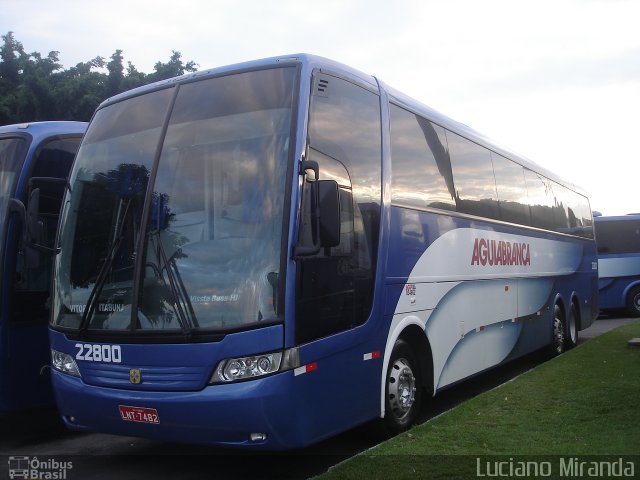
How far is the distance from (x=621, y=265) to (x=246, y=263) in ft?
67.7

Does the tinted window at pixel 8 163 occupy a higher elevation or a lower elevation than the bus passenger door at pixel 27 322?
higher

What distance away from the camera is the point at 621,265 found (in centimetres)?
2291

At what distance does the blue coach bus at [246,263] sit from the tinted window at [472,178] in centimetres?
148

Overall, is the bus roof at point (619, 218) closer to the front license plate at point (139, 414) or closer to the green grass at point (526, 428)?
the green grass at point (526, 428)

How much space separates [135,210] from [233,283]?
117 centimetres

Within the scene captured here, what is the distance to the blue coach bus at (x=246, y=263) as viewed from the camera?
511 centimetres

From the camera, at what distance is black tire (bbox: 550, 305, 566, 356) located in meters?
12.7

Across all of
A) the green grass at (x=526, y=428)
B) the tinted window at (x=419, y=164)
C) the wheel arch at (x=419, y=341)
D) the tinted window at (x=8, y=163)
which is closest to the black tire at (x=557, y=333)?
the green grass at (x=526, y=428)

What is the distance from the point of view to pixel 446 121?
9.08m

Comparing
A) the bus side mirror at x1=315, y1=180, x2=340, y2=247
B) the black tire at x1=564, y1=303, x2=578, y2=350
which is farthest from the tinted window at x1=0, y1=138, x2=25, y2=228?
the black tire at x1=564, y1=303, x2=578, y2=350

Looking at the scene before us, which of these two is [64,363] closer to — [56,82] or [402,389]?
[402,389]

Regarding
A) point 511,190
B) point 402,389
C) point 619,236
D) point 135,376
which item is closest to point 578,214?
point 511,190

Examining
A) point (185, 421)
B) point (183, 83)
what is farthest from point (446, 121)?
point (185, 421)

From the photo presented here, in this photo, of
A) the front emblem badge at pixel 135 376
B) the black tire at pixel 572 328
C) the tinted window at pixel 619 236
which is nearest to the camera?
the front emblem badge at pixel 135 376
